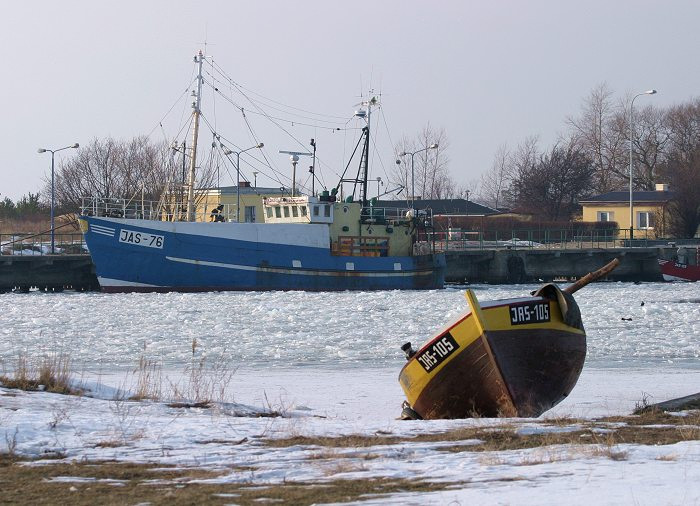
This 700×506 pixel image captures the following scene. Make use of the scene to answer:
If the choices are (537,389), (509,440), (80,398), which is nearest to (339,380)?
(537,389)

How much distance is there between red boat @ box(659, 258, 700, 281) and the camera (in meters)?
49.8

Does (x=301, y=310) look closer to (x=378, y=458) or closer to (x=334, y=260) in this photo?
(x=334, y=260)

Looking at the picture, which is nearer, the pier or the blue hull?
the blue hull

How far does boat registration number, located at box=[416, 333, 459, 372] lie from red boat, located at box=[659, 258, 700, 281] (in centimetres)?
4142

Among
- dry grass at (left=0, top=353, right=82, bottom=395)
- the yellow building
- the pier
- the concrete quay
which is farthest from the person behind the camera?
the yellow building

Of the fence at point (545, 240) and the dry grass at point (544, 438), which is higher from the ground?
the fence at point (545, 240)

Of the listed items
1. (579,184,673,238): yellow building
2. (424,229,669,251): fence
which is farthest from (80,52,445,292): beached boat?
(579,184,673,238): yellow building

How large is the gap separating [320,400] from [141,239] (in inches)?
1104

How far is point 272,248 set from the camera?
40469 millimetres

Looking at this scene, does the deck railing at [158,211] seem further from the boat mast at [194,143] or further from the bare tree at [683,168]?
the bare tree at [683,168]

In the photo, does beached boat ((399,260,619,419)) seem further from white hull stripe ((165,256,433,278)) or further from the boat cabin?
the boat cabin

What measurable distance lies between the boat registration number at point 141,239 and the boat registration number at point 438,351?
2897 centimetres

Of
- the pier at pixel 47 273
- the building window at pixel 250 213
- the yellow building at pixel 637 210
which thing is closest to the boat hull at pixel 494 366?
the pier at pixel 47 273

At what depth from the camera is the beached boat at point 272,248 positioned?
38.7 metres
